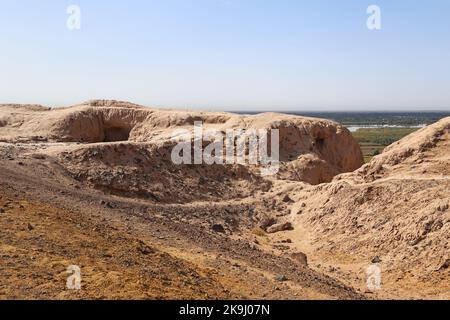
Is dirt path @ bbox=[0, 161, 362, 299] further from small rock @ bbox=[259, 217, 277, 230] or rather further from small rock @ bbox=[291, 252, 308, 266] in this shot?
small rock @ bbox=[259, 217, 277, 230]

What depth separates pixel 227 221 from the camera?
18734 millimetres

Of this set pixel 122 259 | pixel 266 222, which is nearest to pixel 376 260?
pixel 266 222

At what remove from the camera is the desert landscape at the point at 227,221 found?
8.91 metres

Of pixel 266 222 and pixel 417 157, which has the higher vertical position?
pixel 417 157

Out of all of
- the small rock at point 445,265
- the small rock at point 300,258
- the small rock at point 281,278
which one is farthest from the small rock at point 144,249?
the small rock at point 445,265

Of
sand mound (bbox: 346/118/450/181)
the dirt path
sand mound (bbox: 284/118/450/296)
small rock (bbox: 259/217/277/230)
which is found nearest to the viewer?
the dirt path

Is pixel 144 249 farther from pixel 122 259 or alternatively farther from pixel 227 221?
pixel 227 221

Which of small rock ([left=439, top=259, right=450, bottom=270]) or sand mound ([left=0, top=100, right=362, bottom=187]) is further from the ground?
sand mound ([left=0, top=100, right=362, bottom=187])

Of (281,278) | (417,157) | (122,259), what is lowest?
(281,278)

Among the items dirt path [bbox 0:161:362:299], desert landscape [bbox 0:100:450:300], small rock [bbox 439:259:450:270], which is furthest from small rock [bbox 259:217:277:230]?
small rock [bbox 439:259:450:270]

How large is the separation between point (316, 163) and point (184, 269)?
16.9m

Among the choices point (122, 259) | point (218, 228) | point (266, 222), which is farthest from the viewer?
point (266, 222)

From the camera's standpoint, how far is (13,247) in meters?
8.82

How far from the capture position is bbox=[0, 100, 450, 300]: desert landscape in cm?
891
